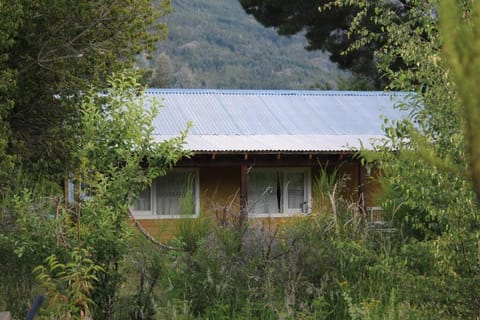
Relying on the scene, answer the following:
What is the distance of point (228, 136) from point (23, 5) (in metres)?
6.53

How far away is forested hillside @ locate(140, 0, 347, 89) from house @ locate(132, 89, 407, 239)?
76.2 meters

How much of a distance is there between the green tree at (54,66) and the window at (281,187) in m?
5.42

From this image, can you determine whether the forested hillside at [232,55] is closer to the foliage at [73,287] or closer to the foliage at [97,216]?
the foliage at [97,216]

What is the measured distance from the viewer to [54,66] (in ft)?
44.2

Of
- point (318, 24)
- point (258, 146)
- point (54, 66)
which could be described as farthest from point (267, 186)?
point (318, 24)

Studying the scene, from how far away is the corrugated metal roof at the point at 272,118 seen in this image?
17.4m

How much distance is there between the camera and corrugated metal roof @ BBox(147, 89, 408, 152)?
17359mm

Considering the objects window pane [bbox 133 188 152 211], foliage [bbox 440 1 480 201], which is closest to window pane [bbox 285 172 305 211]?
window pane [bbox 133 188 152 211]

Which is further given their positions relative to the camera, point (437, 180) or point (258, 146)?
point (258, 146)

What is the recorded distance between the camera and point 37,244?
301 inches

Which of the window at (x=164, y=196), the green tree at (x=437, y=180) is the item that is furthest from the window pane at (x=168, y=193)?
the green tree at (x=437, y=180)

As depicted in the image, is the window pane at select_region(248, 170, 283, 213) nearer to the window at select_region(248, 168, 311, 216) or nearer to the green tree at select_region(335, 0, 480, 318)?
the window at select_region(248, 168, 311, 216)

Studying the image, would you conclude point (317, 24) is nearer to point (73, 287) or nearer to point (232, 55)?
point (73, 287)

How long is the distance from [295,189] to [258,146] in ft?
8.71
